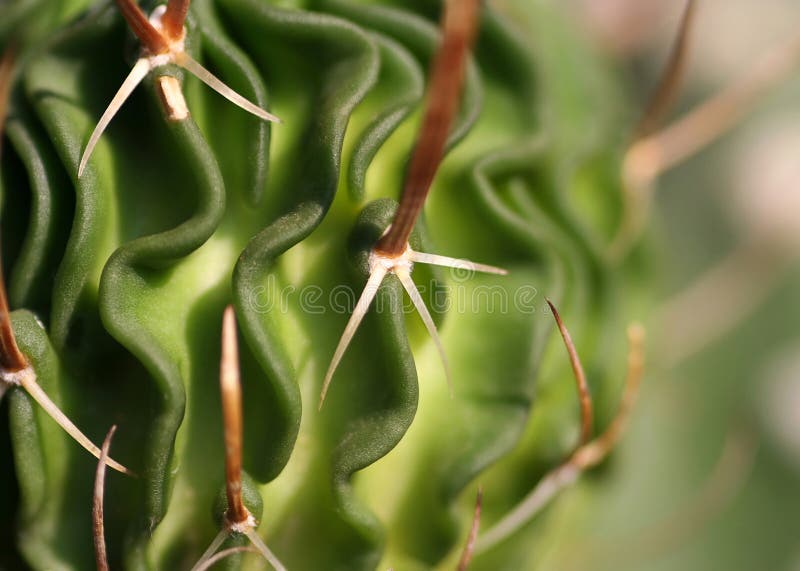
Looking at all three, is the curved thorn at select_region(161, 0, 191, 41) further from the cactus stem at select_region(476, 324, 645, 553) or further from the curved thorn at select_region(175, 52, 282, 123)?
the cactus stem at select_region(476, 324, 645, 553)

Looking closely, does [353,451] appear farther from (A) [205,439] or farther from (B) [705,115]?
(B) [705,115]

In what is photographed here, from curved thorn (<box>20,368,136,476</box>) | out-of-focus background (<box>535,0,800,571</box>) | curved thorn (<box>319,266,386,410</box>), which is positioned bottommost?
out-of-focus background (<box>535,0,800,571</box>)

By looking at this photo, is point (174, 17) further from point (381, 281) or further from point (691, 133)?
point (691, 133)

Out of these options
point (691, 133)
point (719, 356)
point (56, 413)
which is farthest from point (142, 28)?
point (719, 356)

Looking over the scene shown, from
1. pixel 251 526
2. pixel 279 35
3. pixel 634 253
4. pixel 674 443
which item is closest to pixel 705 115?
pixel 634 253

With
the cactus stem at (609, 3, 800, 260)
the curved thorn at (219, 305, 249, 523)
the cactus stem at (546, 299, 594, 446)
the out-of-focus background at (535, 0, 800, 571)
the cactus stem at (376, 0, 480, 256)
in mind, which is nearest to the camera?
the cactus stem at (376, 0, 480, 256)

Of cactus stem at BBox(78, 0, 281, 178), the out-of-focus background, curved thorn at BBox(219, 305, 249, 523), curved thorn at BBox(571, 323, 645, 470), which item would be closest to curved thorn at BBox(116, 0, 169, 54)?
cactus stem at BBox(78, 0, 281, 178)

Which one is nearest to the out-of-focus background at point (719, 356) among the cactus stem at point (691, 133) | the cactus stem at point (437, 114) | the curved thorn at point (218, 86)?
the cactus stem at point (691, 133)
